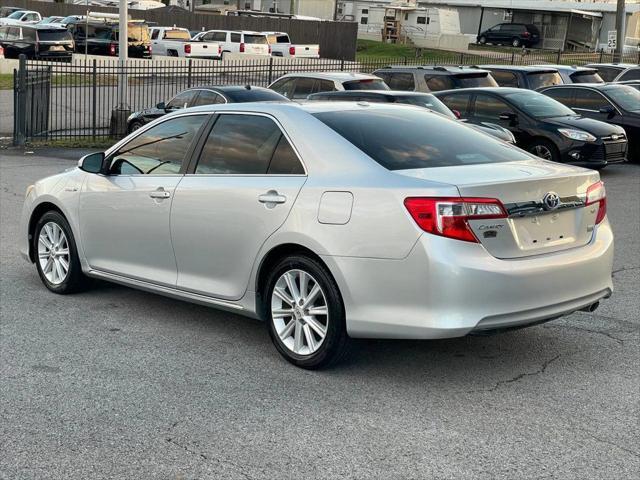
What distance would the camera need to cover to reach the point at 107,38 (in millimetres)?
44250

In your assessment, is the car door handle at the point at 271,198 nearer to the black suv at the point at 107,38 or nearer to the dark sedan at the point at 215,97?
the dark sedan at the point at 215,97

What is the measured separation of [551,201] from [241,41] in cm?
4105

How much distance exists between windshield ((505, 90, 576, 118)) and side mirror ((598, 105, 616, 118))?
5.49 ft

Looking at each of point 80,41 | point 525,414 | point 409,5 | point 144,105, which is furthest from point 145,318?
point 409,5

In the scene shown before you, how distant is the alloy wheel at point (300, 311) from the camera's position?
5.75 meters

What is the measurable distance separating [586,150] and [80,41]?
3433 centimetres

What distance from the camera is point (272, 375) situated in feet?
19.0

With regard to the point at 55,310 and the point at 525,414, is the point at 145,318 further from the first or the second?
the point at 525,414

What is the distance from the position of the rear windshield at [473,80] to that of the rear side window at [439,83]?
0.17 metres

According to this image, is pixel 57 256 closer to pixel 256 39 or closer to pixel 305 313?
pixel 305 313

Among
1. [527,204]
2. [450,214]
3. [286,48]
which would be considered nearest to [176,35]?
[286,48]

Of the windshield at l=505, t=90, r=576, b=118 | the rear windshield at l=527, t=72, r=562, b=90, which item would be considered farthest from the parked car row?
the windshield at l=505, t=90, r=576, b=118

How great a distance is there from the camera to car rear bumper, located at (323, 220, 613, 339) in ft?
17.1

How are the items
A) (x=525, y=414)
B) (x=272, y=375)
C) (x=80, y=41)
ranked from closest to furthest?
(x=525, y=414), (x=272, y=375), (x=80, y=41)
